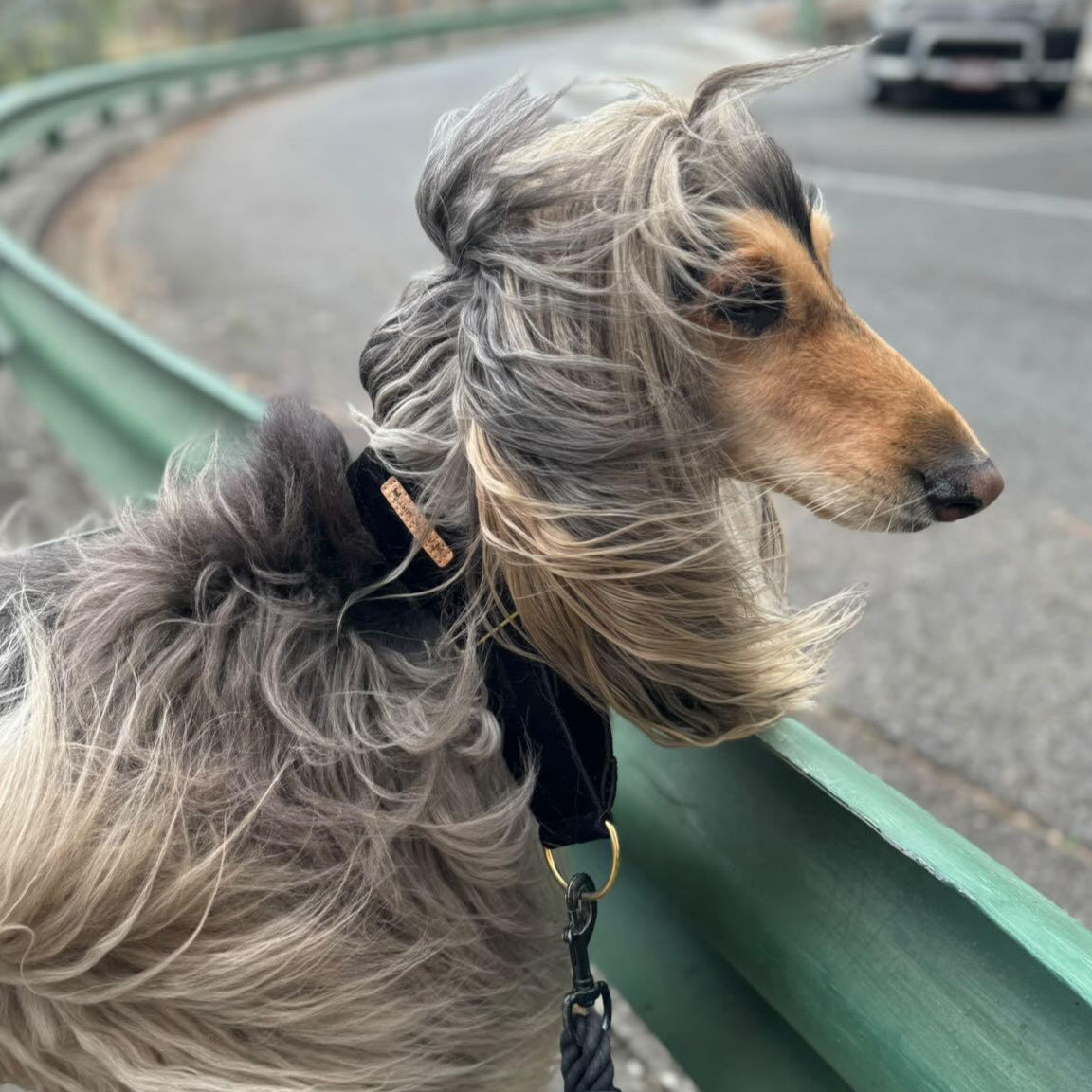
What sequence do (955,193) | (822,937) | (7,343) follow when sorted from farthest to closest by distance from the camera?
(955,193), (7,343), (822,937)

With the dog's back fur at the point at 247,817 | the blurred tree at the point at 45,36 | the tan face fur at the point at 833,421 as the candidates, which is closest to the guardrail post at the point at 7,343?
the dog's back fur at the point at 247,817

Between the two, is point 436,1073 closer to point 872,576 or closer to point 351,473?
point 351,473

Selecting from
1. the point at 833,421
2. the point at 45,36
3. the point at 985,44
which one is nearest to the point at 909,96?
the point at 985,44

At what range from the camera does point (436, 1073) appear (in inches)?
72.5

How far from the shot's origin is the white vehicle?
11656 millimetres

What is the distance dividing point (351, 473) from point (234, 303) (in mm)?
5942

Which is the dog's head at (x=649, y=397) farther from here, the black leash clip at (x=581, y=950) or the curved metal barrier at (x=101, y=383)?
the curved metal barrier at (x=101, y=383)

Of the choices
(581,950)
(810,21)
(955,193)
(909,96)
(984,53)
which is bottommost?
(810,21)

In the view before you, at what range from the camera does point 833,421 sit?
1.67m

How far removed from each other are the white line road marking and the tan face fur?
7154mm

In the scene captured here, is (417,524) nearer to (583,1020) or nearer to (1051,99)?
(583,1020)

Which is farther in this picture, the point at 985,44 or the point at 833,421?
the point at 985,44

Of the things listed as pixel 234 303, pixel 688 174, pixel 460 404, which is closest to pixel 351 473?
pixel 460 404

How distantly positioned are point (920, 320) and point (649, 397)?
204 inches
